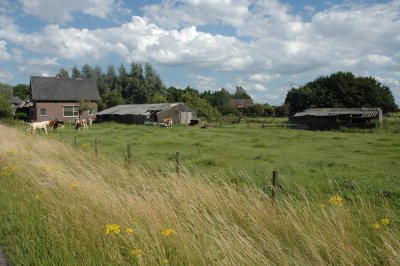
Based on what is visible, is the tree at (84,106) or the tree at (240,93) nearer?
the tree at (84,106)

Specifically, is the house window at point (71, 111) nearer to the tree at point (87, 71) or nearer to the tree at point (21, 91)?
the tree at point (87, 71)

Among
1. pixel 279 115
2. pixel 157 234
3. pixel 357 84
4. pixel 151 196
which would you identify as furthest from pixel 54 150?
pixel 279 115

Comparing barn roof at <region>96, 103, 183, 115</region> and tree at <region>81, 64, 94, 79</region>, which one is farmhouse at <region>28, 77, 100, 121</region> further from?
tree at <region>81, 64, 94, 79</region>

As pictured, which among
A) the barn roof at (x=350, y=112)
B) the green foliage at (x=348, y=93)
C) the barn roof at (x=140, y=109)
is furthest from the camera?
the green foliage at (x=348, y=93)

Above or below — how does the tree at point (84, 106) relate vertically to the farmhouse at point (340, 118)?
above

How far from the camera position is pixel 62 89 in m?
61.2

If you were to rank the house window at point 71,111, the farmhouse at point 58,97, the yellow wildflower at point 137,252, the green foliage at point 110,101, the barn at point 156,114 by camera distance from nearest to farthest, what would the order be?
the yellow wildflower at point 137,252 < the barn at point 156,114 < the farmhouse at point 58,97 < the house window at point 71,111 < the green foliage at point 110,101

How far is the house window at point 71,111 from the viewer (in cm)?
6044

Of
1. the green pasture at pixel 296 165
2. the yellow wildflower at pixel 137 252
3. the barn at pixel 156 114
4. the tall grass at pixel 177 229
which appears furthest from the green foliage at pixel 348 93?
the yellow wildflower at pixel 137 252

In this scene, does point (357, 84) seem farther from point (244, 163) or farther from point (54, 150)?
point (54, 150)

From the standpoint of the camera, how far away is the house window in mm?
60441

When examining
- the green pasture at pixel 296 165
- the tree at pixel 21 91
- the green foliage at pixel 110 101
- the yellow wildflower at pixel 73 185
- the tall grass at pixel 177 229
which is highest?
the tree at pixel 21 91

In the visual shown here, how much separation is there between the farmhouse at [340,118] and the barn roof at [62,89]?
1337 inches

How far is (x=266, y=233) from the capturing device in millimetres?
4602
